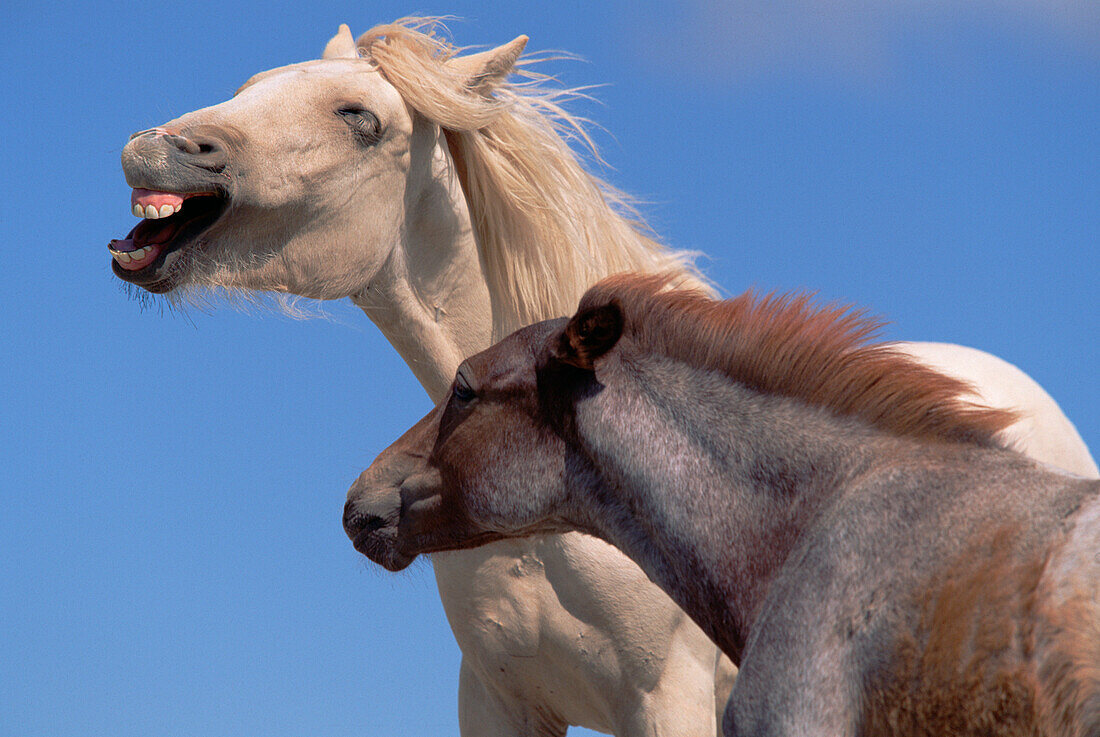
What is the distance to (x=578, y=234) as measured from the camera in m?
5.68

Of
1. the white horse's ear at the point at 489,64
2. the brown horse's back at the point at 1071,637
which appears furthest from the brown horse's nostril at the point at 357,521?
the brown horse's back at the point at 1071,637

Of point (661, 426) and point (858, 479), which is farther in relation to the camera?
point (661, 426)

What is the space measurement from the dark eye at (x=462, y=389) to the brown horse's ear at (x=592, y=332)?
19.1 inches

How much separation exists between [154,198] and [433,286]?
1299mm

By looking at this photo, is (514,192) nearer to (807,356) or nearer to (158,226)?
(158,226)

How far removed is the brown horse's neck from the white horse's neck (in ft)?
5.34

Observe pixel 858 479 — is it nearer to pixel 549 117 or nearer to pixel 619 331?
pixel 619 331

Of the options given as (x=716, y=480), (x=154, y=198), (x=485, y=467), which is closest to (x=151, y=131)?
(x=154, y=198)

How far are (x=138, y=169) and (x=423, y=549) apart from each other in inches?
76.6

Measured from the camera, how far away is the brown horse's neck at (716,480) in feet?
11.8

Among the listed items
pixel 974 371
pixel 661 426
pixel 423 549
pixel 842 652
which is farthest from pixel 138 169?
pixel 974 371

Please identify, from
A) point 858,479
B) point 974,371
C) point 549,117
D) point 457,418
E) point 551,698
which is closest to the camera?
point 858,479

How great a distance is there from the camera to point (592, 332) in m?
3.97

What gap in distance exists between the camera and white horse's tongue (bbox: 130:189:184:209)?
16.3 feet
